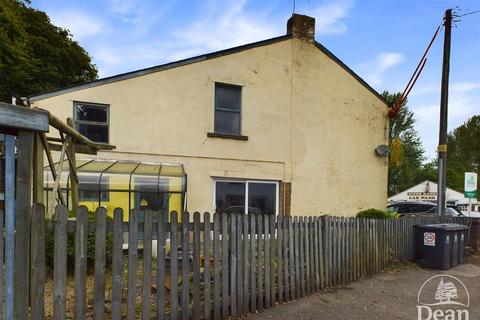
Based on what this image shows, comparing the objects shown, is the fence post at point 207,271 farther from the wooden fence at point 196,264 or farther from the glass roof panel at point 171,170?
the glass roof panel at point 171,170

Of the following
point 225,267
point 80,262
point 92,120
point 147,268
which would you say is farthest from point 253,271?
point 92,120

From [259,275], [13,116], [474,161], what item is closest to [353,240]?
[259,275]

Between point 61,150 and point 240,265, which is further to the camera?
point 61,150

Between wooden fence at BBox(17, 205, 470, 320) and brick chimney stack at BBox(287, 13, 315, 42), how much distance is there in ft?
22.8

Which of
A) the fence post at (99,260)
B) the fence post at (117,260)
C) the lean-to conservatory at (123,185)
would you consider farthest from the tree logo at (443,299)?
the lean-to conservatory at (123,185)

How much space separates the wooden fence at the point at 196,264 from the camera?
4.03m

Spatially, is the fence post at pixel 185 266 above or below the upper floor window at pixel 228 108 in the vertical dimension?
below

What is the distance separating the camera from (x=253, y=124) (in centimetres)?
1219

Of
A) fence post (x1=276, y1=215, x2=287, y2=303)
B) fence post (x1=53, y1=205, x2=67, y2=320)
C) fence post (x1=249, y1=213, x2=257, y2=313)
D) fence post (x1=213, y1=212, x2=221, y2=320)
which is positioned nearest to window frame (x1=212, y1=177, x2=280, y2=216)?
fence post (x1=276, y1=215, x2=287, y2=303)

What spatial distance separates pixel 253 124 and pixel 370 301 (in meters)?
Result: 6.77

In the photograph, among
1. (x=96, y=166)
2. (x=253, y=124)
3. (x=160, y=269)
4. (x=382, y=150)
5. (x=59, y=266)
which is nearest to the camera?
(x=59, y=266)

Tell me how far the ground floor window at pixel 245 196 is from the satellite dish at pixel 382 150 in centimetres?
398

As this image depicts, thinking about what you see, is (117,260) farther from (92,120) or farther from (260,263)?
(92,120)

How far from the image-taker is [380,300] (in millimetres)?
6660
